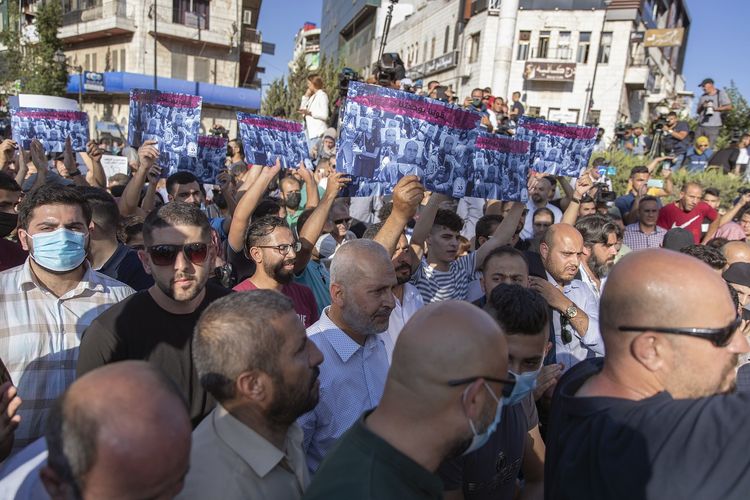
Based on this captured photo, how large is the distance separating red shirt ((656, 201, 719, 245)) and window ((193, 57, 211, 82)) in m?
34.7

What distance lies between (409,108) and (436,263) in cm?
127

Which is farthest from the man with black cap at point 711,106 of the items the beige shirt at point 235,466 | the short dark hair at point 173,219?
the beige shirt at point 235,466

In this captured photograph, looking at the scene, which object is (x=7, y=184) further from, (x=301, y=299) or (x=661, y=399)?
(x=661, y=399)

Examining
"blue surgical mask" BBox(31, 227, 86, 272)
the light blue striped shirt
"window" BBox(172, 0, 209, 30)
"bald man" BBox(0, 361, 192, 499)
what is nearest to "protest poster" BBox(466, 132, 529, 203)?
the light blue striped shirt

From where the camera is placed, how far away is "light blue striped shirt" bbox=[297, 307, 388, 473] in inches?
102

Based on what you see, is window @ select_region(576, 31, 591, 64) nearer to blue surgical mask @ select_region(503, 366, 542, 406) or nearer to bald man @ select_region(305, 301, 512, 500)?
blue surgical mask @ select_region(503, 366, 542, 406)

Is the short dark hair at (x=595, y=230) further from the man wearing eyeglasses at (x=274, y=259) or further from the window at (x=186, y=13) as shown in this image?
the window at (x=186, y=13)

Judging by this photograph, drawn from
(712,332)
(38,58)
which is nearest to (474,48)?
(38,58)

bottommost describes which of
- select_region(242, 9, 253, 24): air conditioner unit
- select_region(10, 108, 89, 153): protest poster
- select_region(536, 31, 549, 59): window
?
select_region(10, 108, 89, 153): protest poster

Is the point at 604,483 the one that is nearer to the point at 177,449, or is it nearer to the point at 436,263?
the point at 177,449

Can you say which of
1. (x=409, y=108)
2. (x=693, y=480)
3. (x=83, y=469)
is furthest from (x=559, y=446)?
(x=409, y=108)

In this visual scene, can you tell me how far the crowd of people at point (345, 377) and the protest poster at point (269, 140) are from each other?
2515 mm

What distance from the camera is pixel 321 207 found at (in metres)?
4.39

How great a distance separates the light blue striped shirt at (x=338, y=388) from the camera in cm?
260
